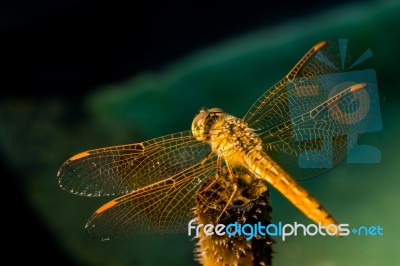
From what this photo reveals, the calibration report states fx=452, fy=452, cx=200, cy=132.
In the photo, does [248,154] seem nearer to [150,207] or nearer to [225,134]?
[225,134]

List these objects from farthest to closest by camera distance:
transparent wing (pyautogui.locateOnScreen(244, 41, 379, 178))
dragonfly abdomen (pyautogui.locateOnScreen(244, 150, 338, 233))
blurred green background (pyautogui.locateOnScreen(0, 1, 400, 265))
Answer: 1. blurred green background (pyautogui.locateOnScreen(0, 1, 400, 265))
2. transparent wing (pyautogui.locateOnScreen(244, 41, 379, 178))
3. dragonfly abdomen (pyautogui.locateOnScreen(244, 150, 338, 233))

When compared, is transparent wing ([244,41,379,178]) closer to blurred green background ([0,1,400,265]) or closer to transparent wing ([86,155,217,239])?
transparent wing ([86,155,217,239])

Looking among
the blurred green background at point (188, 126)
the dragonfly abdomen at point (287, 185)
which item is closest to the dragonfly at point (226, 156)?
the dragonfly abdomen at point (287, 185)

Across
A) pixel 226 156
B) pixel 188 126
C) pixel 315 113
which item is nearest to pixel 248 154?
pixel 226 156

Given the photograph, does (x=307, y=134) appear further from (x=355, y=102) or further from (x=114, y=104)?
(x=114, y=104)

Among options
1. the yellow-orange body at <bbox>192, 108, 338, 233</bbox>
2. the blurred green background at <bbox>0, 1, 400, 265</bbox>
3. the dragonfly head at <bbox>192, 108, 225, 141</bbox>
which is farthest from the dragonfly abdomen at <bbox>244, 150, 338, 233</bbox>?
the blurred green background at <bbox>0, 1, 400, 265</bbox>
